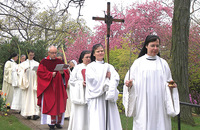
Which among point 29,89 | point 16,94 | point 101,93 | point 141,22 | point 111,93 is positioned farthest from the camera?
point 141,22

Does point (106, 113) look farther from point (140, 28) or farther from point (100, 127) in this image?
point (140, 28)

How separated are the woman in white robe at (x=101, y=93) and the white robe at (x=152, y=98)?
63 centimetres

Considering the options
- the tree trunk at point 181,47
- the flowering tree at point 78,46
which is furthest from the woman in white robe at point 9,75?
the flowering tree at point 78,46

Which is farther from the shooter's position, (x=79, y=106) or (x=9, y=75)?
(x=9, y=75)

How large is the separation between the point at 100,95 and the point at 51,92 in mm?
3027

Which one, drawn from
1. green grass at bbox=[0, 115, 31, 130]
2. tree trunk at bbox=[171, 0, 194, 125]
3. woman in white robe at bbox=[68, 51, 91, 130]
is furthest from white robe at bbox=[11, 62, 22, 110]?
tree trunk at bbox=[171, 0, 194, 125]

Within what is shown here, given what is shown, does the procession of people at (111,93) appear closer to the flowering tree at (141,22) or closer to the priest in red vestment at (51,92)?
the priest in red vestment at (51,92)

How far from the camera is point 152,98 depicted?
180 inches

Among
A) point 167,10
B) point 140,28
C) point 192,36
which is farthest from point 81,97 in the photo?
point 167,10

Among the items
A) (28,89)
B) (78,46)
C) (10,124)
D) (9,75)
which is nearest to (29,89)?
(28,89)

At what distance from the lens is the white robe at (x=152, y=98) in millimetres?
4531

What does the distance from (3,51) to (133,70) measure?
11353mm

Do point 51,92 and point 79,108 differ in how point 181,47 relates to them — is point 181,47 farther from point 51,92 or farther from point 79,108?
point 51,92

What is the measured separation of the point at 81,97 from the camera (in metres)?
6.55
